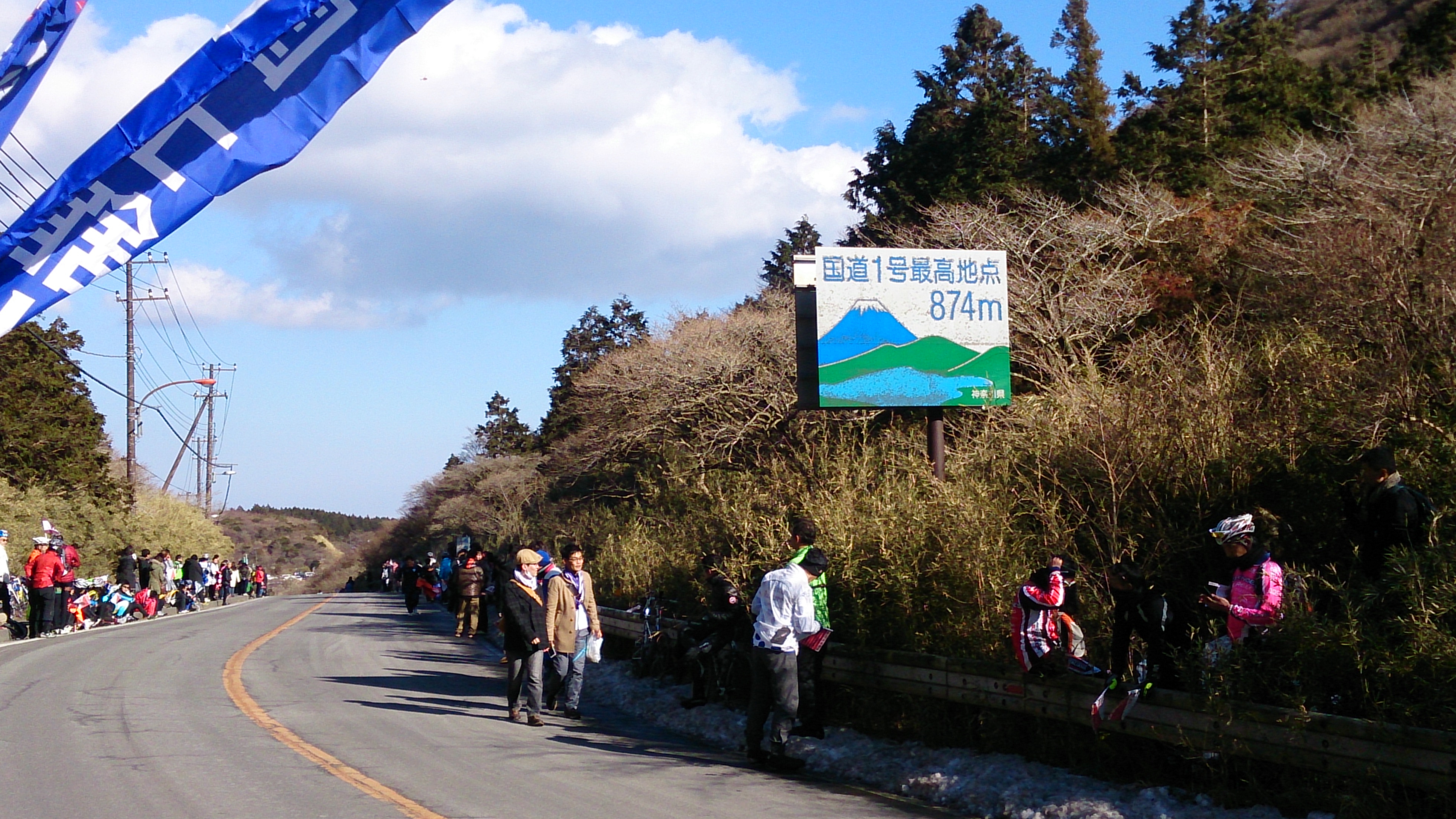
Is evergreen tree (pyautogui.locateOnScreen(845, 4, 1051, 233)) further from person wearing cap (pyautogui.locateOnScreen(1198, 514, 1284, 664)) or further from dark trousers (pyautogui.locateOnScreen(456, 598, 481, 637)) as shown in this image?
person wearing cap (pyautogui.locateOnScreen(1198, 514, 1284, 664))

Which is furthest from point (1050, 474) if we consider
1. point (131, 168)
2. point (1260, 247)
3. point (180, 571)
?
point (180, 571)

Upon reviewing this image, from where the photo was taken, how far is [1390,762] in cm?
612

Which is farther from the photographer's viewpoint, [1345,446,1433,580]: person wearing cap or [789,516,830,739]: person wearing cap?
[789,516,830,739]: person wearing cap

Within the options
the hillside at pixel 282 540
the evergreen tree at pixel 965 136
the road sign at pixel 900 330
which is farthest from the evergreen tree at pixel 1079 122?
the hillside at pixel 282 540

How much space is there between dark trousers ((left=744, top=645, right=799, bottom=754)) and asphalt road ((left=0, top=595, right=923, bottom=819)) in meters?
0.30

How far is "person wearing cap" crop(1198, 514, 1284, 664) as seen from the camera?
284 inches

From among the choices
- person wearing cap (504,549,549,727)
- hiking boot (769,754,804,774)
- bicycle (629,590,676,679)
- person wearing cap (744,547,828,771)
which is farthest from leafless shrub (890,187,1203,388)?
hiking boot (769,754,804,774)

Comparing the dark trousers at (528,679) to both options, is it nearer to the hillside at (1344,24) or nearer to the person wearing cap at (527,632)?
the person wearing cap at (527,632)

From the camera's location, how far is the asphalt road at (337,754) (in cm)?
791

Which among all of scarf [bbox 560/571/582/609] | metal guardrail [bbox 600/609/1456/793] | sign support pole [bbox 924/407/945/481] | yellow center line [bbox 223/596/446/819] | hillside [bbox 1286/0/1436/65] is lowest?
yellow center line [bbox 223/596/446/819]

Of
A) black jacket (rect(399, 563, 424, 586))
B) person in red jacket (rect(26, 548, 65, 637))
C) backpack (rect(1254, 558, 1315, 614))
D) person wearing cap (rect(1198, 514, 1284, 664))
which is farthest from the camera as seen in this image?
black jacket (rect(399, 563, 424, 586))

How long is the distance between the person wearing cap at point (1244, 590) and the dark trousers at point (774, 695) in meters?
3.29

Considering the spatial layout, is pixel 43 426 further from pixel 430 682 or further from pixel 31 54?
pixel 31 54

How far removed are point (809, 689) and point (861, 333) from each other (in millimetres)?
6347
